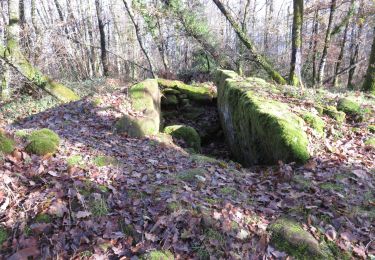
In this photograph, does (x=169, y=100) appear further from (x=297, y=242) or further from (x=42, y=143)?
(x=297, y=242)

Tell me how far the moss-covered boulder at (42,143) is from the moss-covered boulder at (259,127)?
3896 millimetres

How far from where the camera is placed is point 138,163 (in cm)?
531

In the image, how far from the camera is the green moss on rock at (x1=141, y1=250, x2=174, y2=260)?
123 inches

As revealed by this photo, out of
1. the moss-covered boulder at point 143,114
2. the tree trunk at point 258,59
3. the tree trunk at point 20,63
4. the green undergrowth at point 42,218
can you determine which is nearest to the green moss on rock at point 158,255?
the green undergrowth at point 42,218

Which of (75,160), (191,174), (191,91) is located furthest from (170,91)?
(75,160)

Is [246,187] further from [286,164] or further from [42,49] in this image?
[42,49]

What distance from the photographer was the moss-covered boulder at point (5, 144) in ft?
13.7

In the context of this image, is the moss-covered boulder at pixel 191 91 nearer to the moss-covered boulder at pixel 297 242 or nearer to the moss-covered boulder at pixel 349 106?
the moss-covered boulder at pixel 349 106

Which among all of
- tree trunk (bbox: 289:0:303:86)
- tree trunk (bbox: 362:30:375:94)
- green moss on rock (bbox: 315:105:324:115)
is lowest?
green moss on rock (bbox: 315:105:324:115)

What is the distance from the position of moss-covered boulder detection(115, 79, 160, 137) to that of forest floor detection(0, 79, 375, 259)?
1525mm

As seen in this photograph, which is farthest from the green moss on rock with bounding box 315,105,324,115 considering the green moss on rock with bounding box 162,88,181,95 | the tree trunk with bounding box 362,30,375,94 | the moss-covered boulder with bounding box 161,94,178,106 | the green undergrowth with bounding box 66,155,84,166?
the green moss on rock with bounding box 162,88,181,95

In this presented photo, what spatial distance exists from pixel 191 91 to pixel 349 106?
6.12m

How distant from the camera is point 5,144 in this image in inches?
166

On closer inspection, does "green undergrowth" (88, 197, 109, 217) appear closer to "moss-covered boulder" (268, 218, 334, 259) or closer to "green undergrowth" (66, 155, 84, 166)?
"green undergrowth" (66, 155, 84, 166)
